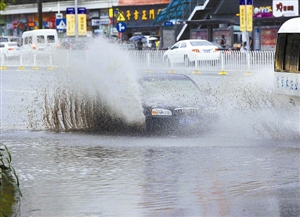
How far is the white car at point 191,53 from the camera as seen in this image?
39.6m

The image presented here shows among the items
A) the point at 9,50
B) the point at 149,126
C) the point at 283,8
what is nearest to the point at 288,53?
the point at 149,126

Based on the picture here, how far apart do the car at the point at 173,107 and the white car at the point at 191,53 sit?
2128 cm

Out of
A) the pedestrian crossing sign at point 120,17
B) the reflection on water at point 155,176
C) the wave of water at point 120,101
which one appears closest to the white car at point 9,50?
the pedestrian crossing sign at point 120,17

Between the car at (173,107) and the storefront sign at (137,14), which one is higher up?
the storefront sign at (137,14)

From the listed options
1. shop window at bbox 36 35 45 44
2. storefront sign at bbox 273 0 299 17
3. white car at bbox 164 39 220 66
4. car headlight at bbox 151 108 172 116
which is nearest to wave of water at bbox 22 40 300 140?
car headlight at bbox 151 108 172 116

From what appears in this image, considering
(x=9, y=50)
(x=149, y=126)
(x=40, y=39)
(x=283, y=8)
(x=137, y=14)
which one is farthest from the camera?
(x=137, y=14)

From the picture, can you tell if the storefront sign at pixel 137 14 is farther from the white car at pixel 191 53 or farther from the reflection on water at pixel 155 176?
the reflection on water at pixel 155 176

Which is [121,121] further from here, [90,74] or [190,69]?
[190,69]

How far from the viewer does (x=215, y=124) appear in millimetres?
16969

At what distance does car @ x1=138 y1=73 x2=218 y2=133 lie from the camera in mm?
16641

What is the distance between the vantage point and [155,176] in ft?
37.7

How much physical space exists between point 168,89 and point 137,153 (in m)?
3.89

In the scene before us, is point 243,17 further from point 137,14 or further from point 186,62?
point 137,14

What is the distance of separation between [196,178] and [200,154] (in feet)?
8.21
